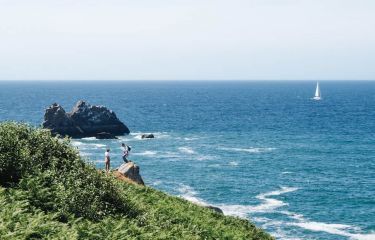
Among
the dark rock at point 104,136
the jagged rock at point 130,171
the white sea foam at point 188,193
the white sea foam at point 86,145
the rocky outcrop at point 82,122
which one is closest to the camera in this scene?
the jagged rock at point 130,171

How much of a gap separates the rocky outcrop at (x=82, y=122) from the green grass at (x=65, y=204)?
8821 centimetres

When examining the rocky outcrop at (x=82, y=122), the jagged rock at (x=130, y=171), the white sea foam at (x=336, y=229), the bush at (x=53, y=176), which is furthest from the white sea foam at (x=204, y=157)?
the bush at (x=53, y=176)

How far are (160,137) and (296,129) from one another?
4098 centimetres

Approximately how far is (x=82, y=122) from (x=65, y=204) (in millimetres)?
99515

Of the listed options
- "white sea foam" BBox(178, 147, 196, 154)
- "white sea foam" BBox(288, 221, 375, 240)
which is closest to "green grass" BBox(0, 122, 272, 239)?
"white sea foam" BBox(288, 221, 375, 240)

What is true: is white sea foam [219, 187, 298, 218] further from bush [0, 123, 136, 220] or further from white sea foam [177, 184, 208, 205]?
bush [0, 123, 136, 220]

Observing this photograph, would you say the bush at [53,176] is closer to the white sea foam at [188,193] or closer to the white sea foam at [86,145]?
the white sea foam at [188,193]

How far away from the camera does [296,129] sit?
13675cm

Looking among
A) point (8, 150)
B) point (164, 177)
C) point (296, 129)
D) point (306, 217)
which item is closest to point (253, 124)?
point (296, 129)

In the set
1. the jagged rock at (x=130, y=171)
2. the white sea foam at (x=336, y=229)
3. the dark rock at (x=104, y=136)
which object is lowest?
the white sea foam at (x=336, y=229)

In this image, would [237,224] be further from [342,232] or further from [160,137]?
[160,137]

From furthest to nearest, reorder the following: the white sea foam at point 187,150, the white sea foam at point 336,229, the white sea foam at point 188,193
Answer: the white sea foam at point 187,150, the white sea foam at point 188,193, the white sea foam at point 336,229

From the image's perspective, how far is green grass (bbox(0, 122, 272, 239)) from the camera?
1873 centimetres

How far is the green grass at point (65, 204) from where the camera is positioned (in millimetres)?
18734
